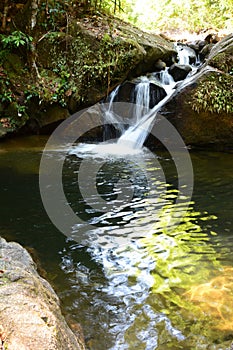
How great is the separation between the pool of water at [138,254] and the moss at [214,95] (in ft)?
7.42

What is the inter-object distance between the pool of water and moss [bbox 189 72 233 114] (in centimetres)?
226

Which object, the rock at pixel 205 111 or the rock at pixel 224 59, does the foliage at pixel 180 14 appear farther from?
the rock at pixel 205 111

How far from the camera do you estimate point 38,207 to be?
16.0 feet

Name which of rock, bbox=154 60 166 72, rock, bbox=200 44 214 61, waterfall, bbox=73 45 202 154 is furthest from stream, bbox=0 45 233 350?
→ rock, bbox=200 44 214 61

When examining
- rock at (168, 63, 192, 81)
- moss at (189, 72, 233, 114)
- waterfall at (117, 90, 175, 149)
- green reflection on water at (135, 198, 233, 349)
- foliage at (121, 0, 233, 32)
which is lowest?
green reflection on water at (135, 198, 233, 349)

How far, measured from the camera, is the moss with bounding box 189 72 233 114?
814cm

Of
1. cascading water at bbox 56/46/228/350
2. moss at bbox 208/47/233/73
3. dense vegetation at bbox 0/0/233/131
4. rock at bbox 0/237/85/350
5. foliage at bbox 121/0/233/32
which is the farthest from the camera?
foliage at bbox 121/0/233/32

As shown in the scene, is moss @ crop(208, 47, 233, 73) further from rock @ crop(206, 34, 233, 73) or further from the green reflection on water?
the green reflection on water

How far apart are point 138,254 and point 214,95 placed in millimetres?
5751

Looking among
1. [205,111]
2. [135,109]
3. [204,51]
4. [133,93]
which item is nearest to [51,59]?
[133,93]

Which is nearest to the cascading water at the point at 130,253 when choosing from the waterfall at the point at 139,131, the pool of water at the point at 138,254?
the pool of water at the point at 138,254

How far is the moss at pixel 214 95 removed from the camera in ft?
26.7

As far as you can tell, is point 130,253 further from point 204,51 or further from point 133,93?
point 204,51

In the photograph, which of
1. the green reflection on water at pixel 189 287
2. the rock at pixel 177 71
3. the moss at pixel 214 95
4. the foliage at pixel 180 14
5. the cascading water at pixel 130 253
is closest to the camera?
Result: the green reflection on water at pixel 189 287
